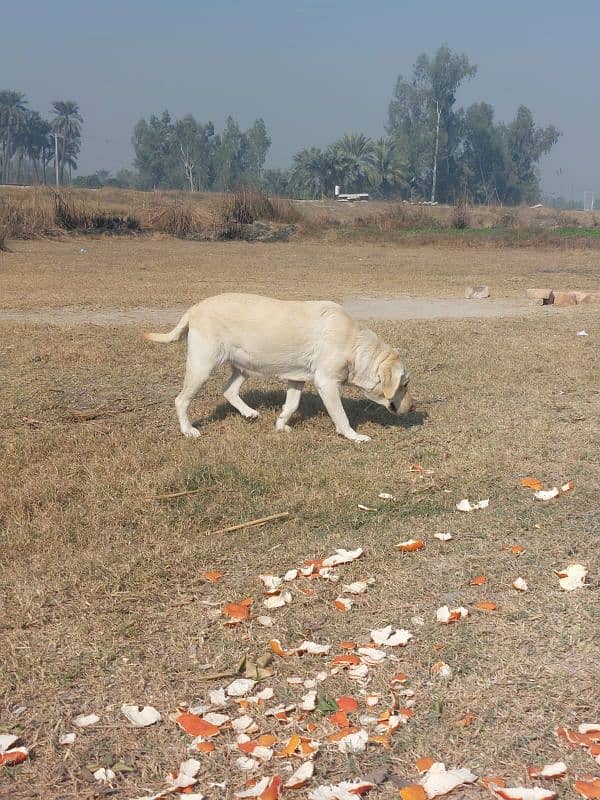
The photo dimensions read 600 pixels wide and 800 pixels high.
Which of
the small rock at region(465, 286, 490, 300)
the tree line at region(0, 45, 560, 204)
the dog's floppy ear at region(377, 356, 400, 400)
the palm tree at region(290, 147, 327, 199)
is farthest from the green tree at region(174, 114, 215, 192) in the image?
the dog's floppy ear at region(377, 356, 400, 400)

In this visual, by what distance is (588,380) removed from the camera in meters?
9.91

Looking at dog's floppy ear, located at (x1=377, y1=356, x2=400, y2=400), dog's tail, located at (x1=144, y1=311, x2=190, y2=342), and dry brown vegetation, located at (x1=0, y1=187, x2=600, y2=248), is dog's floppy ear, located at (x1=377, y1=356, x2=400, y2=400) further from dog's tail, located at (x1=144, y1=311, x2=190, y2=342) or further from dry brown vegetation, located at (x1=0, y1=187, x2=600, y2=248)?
dry brown vegetation, located at (x1=0, y1=187, x2=600, y2=248)

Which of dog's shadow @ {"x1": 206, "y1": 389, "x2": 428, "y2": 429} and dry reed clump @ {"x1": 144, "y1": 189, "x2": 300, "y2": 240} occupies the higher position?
dry reed clump @ {"x1": 144, "y1": 189, "x2": 300, "y2": 240}

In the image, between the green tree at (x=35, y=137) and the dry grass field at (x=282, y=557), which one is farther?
the green tree at (x=35, y=137)

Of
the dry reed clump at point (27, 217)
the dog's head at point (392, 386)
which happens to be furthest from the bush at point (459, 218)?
the dog's head at point (392, 386)

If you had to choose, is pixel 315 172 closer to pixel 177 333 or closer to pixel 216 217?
pixel 216 217

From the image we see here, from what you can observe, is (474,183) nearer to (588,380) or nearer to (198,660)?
(588,380)

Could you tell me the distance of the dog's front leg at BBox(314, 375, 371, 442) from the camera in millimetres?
7758

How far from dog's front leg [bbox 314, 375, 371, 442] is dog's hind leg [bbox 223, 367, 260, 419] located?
91 cm

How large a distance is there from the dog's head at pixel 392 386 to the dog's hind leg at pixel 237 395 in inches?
48.8

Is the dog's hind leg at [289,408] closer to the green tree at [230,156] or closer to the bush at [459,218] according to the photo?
the bush at [459,218]

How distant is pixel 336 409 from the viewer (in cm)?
775

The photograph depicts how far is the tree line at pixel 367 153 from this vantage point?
9575 cm

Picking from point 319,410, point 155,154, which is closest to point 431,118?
point 155,154
